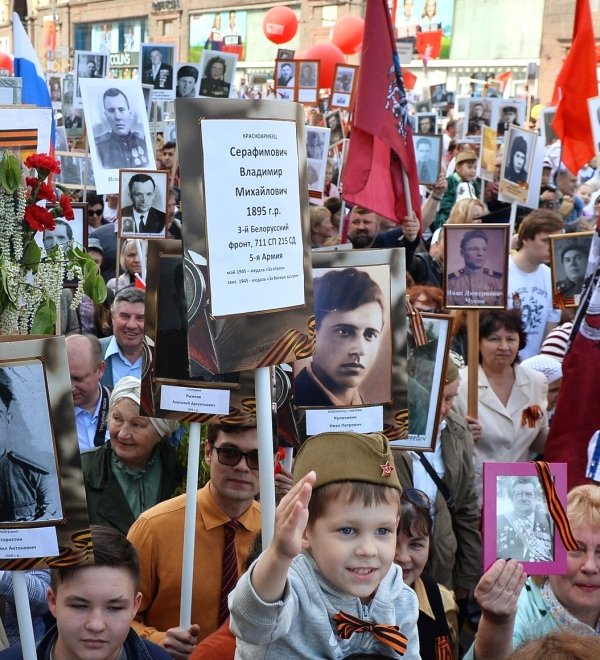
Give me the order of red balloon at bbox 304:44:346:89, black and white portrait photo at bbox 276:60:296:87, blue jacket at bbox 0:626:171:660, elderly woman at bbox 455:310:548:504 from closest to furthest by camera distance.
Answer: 1. blue jacket at bbox 0:626:171:660
2. elderly woman at bbox 455:310:548:504
3. black and white portrait photo at bbox 276:60:296:87
4. red balloon at bbox 304:44:346:89

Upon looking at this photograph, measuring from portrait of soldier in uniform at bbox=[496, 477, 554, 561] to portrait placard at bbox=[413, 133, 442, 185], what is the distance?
24.8ft

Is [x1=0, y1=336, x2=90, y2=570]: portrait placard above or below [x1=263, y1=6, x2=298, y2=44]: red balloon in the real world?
below

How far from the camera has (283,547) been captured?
6.58 feet

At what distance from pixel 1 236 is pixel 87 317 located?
4097 mm

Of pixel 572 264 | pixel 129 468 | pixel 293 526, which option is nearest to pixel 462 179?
pixel 572 264

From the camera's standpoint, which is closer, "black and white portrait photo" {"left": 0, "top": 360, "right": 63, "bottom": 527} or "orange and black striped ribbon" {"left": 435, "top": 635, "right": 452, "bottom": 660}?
"black and white portrait photo" {"left": 0, "top": 360, "right": 63, "bottom": 527}

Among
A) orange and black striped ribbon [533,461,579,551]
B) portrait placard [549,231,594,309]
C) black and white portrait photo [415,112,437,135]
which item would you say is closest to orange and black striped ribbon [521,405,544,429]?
portrait placard [549,231,594,309]

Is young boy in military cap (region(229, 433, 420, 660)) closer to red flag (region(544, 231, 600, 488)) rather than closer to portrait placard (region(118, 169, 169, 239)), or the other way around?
red flag (region(544, 231, 600, 488))

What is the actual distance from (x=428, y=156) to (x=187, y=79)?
343cm

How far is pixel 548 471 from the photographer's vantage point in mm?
2799

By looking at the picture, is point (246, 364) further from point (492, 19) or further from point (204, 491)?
point (492, 19)

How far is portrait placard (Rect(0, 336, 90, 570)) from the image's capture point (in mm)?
2523

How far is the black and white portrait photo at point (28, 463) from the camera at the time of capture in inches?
100

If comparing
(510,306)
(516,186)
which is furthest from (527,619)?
(516,186)
